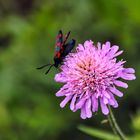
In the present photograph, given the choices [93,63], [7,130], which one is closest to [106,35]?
[7,130]

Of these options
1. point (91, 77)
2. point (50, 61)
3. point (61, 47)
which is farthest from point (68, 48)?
point (50, 61)

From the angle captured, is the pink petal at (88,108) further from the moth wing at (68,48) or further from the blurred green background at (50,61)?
the blurred green background at (50,61)

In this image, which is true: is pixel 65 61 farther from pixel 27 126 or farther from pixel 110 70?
pixel 27 126

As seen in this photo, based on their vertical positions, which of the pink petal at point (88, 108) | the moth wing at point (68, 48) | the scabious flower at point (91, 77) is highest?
the moth wing at point (68, 48)

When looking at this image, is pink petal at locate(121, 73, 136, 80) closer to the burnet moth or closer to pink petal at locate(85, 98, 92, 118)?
pink petal at locate(85, 98, 92, 118)

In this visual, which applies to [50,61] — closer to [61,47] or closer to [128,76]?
[61,47]

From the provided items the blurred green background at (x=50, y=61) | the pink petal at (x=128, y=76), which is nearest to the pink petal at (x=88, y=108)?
the pink petal at (x=128, y=76)
